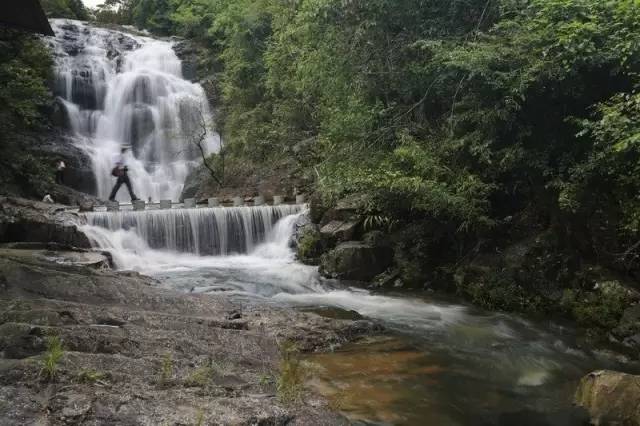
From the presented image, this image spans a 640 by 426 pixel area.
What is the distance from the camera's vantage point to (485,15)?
35.7 ft

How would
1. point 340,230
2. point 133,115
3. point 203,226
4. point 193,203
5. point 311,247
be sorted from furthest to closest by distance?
point 133,115 < point 193,203 < point 203,226 < point 311,247 < point 340,230

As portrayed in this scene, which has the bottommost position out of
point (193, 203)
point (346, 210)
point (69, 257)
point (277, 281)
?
point (277, 281)

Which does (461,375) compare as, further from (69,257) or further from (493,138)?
(69,257)

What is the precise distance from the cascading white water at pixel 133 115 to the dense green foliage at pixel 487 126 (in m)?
10.9

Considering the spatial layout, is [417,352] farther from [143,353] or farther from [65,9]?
[65,9]

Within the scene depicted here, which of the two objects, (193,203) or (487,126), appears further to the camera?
(193,203)

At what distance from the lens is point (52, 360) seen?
3.71 m


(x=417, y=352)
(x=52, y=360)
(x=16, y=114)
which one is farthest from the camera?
(x=16, y=114)

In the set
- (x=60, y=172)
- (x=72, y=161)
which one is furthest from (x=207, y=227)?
(x=72, y=161)

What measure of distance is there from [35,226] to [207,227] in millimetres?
4715

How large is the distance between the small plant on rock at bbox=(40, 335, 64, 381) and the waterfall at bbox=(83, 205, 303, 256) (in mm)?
10217

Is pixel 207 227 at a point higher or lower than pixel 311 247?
higher

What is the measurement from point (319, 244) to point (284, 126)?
904 cm

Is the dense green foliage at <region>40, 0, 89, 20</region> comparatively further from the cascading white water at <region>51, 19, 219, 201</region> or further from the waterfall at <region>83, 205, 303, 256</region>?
the waterfall at <region>83, 205, 303, 256</region>
